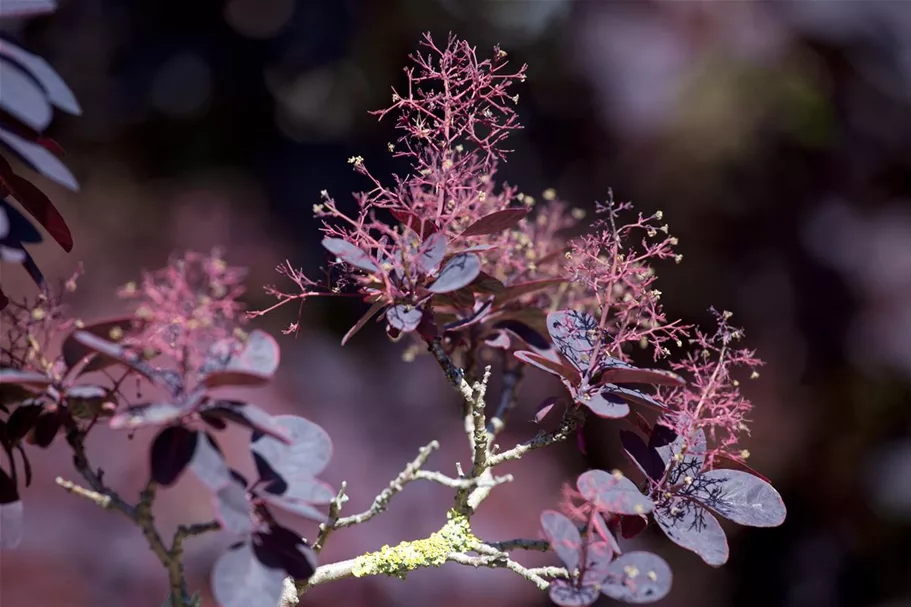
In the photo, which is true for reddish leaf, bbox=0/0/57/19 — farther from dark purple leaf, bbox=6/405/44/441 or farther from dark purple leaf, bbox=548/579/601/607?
dark purple leaf, bbox=548/579/601/607

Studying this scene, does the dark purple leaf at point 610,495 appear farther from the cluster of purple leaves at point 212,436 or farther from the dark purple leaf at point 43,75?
the dark purple leaf at point 43,75

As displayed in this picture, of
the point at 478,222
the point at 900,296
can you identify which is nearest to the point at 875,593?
the point at 900,296

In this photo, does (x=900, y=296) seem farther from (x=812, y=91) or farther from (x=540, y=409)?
(x=540, y=409)

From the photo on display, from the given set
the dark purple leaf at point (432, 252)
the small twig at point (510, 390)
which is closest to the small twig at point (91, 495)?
the dark purple leaf at point (432, 252)

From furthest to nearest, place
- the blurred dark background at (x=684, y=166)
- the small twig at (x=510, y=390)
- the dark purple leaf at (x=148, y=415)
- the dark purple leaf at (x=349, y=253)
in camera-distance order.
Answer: the blurred dark background at (x=684, y=166) < the small twig at (x=510, y=390) < the dark purple leaf at (x=349, y=253) < the dark purple leaf at (x=148, y=415)

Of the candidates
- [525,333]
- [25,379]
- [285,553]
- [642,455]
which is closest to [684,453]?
[642,455]

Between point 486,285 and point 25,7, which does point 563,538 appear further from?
point 25,7

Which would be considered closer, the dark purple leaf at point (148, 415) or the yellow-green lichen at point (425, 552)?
the dark purple leaf at point (148, 415)
